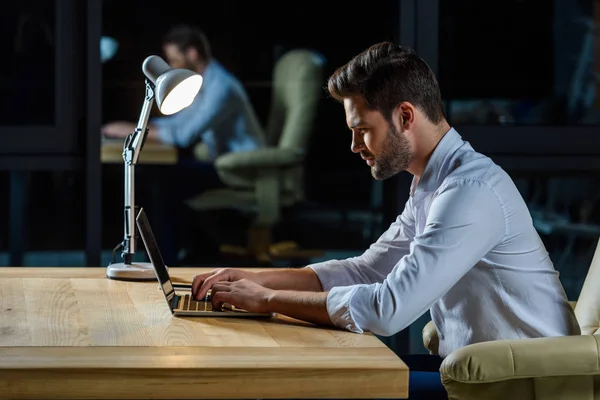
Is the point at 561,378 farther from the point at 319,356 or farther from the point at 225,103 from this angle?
the point at 225,103

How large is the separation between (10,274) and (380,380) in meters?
1.36

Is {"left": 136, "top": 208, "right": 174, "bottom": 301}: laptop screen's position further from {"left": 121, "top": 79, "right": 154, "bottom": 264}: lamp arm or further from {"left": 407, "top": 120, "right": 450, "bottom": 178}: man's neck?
{"left": 407, "top": 120, "right": 450, "bottom": 178}: man's neck

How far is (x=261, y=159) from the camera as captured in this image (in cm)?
387

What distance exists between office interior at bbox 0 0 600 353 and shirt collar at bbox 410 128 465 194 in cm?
144

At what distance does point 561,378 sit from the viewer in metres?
1.92

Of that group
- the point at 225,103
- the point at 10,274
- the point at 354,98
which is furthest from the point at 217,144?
the point at 354,98

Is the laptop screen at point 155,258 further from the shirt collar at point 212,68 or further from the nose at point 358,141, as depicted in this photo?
the shirt collar at point 212,68

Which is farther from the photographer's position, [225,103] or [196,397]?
[225,103]

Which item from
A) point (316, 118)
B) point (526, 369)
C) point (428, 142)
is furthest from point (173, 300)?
point (316, 118)

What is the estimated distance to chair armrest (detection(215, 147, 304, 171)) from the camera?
386 centimetres

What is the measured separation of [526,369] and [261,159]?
2.14 meters

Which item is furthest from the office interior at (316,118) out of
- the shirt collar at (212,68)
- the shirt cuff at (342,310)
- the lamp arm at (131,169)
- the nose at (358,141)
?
the shirt cuff at (342,310)

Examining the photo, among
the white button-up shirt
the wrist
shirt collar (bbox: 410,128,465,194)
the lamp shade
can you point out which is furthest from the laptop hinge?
shirt collar (bbox: 410,128,465,194)

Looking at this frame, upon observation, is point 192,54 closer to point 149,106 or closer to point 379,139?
point 149,106
